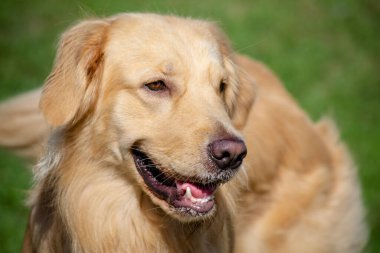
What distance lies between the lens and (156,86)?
14.6 feet

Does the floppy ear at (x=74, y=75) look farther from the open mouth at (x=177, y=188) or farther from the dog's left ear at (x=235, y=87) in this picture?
the dog's left ear at (x=235, y=87)

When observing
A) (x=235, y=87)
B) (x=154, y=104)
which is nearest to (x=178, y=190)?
(x=154, y=104)

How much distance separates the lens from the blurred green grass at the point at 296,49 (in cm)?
948

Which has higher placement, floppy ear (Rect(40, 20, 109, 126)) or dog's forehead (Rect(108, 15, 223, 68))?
dog's forehead (Rect(108, 15, 223, 68))

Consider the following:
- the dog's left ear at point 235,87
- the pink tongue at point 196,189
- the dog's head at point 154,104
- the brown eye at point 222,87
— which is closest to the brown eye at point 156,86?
the dog's head at point 154,104

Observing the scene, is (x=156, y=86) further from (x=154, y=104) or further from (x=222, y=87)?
(x=222, y=87)

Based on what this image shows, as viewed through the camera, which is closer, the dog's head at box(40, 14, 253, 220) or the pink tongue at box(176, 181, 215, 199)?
the dog's head at box(40, 14, 253, 220)

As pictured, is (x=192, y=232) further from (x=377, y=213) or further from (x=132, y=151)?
(x=377, y=213)

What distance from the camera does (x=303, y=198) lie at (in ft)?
19.9

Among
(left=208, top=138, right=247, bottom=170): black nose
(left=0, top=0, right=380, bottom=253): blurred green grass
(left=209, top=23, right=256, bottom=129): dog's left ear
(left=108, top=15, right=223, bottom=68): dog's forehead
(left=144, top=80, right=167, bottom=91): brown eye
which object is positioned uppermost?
(left=0, top=0, right=380, bottom=253): blurred green grass

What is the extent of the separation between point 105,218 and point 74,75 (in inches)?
38.6

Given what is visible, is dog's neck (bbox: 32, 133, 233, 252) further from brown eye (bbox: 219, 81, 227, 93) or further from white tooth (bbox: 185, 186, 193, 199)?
brown eye (bbox: 219, 81, 227, 93)

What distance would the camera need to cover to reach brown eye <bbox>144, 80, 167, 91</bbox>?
4.46m

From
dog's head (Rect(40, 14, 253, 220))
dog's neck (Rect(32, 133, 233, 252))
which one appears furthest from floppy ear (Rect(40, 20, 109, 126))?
dog's neck (Rect(32, 133, 233, 252))
